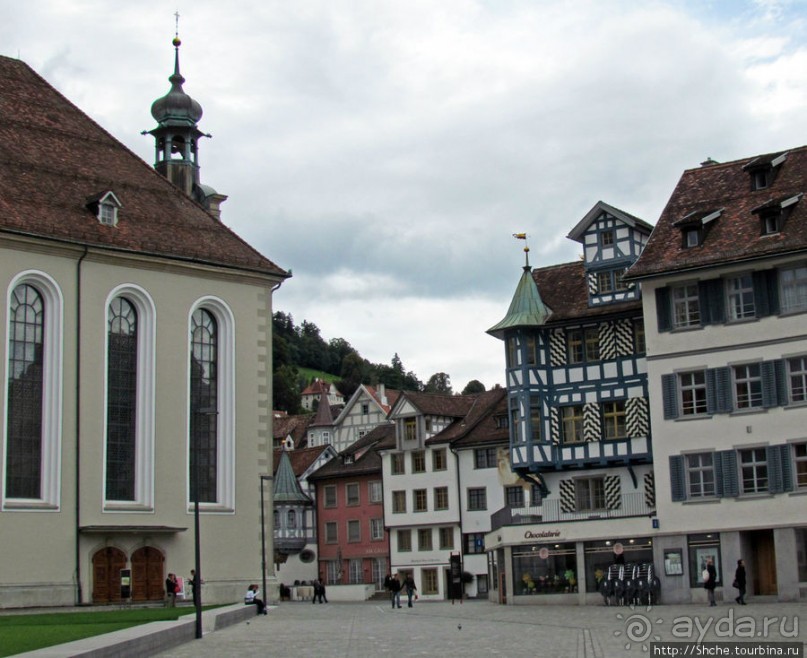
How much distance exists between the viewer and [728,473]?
41.2 metres

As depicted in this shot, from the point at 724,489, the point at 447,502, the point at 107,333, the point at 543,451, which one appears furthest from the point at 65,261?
the point at 447,502

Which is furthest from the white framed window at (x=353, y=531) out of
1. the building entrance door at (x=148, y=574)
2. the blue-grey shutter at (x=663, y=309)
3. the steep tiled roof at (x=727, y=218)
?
the blue-grey shutter at (x=663, y=309)

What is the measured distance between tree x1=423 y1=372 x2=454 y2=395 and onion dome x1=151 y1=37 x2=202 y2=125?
136885 mm

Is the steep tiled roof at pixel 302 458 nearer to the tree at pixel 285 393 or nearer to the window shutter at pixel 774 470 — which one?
the window shutter at pixel 774 470

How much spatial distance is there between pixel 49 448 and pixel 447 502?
33424 mm

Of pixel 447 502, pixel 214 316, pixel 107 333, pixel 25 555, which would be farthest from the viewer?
pixel 447 502

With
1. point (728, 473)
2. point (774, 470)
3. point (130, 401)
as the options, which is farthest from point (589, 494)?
point (130, 401)

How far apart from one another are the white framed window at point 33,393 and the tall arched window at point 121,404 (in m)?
1.97

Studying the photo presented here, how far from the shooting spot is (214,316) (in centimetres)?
4600

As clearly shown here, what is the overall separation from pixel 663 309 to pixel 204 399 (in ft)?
50.3

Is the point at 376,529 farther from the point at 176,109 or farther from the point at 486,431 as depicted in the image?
the point at 176,109

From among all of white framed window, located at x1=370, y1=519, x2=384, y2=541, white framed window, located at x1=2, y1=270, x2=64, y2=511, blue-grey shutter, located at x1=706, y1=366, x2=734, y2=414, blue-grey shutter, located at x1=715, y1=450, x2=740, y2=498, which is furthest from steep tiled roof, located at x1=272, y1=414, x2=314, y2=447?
blue-grey shutter, located at x1=715, y1=450, x2=740, y2=498

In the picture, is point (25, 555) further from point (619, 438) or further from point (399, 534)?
point (399, 534)

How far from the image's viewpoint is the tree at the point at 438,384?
7530 inches
